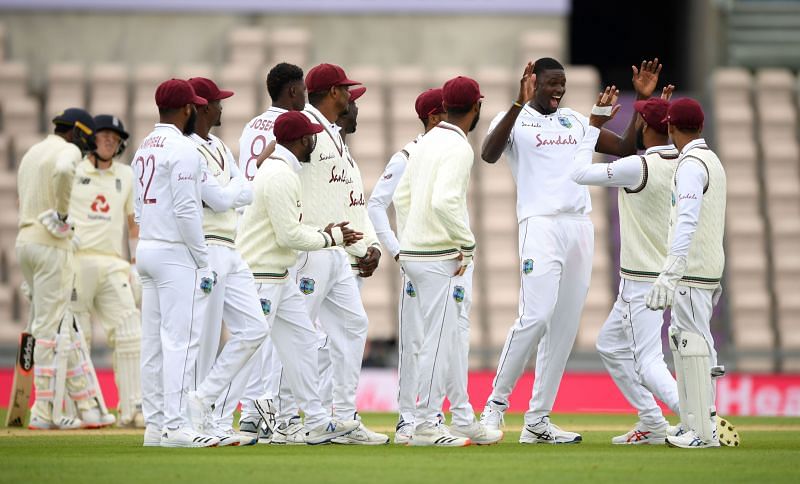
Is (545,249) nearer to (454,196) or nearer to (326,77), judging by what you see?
(454,196)

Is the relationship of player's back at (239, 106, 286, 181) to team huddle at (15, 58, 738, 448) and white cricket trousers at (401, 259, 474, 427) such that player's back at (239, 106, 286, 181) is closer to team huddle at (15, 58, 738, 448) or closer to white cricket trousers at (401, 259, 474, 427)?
team huddle at (15, 58, 738, 448)

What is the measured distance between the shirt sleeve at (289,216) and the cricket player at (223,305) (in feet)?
0.54

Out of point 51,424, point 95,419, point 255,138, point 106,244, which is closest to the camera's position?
point 255,138

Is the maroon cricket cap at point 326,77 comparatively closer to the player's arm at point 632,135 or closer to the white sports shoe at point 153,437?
the player's arm at point 632,135

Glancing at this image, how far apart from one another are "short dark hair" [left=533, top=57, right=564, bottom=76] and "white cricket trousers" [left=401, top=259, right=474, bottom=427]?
1.53 meters

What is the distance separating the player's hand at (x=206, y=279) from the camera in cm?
815

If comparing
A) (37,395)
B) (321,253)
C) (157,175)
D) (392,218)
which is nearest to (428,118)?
(321,253)

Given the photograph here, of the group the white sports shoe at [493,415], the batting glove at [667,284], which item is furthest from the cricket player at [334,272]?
the batting glove at [667,284]

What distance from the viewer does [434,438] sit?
27.3ft

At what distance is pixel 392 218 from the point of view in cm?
1722

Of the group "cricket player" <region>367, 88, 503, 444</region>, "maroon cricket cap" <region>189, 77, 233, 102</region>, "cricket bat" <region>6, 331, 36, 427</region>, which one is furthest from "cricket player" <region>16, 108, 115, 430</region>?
"cricket player" <region>367, 88, 503, 444</region>

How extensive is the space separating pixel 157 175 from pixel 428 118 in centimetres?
271

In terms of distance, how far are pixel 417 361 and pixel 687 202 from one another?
194 centimetres

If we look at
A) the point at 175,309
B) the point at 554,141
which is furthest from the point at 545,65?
the point at 175,309
